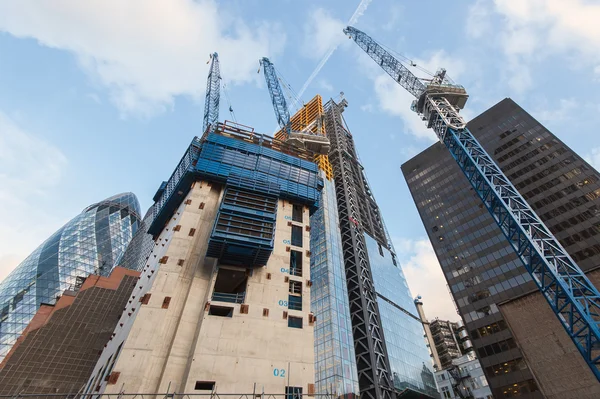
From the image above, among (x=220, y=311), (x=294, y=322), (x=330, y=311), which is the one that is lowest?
(x=294, y=322)

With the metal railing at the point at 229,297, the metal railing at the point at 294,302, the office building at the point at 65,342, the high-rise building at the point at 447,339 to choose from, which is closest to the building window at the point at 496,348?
the metal railing at the point at 294,302

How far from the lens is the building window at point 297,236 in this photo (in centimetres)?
4052

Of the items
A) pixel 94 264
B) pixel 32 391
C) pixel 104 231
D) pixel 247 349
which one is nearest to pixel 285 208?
pixel 247 349

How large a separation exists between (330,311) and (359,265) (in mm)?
15955

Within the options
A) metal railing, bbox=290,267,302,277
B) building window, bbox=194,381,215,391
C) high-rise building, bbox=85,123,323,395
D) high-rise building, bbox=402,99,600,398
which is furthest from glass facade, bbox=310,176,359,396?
high-rise building, bbox=402,99,600,398

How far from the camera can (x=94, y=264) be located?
12188cm

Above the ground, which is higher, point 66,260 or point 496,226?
point 66,260

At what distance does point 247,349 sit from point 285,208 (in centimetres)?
1926

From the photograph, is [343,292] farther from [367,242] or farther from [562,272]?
[562,272]

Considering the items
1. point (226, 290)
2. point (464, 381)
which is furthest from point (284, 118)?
point (464, 381)

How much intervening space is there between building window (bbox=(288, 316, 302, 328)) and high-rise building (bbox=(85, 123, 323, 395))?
0.33 feet

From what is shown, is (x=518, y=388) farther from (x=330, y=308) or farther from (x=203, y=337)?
(x=203, y=337)

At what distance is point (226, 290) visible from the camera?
3838 centimetres

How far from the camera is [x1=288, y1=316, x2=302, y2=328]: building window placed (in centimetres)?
3195
